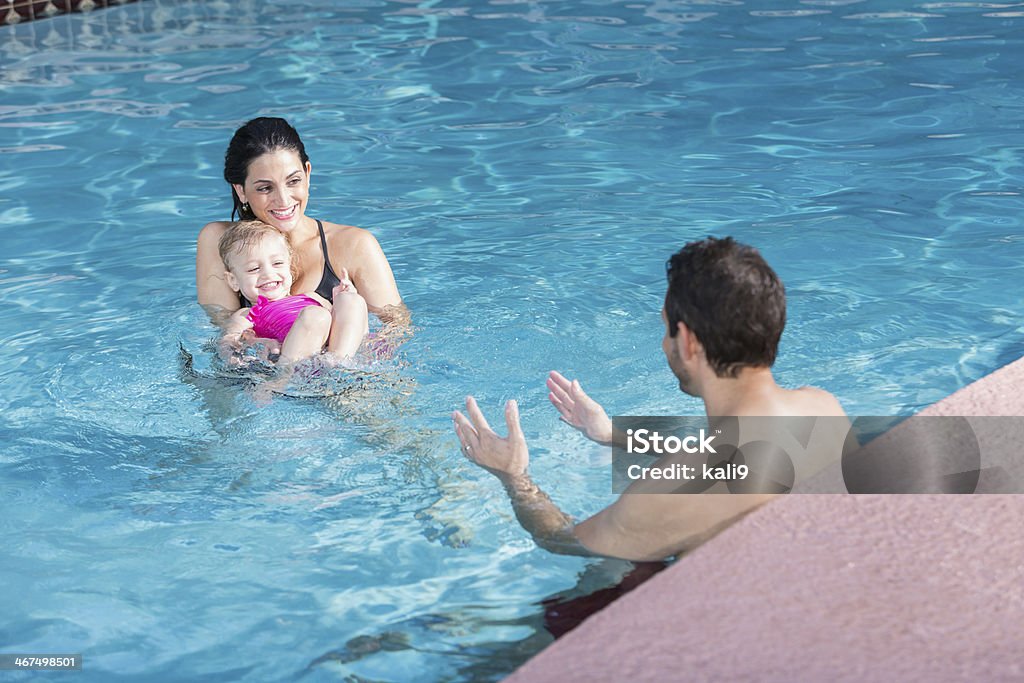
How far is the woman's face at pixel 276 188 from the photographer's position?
4605 mm

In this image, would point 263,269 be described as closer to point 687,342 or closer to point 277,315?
point 277,315

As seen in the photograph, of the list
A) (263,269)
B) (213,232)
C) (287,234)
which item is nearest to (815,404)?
(263,269)

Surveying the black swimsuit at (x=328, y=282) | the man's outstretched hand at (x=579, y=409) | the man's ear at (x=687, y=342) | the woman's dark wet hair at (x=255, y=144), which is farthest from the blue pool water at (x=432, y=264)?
the woman's dark wet hair at (x=255, y=144)

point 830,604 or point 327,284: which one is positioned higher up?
point 327,284

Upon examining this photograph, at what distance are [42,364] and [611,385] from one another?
2.43 metres

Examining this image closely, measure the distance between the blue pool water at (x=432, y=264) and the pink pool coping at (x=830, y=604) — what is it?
45cm

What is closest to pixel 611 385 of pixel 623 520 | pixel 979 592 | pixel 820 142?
pixel 623 520

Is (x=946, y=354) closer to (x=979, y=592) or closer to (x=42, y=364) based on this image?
(x=979, y=592)

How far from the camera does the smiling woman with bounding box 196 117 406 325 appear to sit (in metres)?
4.60

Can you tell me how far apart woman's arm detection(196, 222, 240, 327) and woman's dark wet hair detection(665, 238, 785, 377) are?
8.22 ft

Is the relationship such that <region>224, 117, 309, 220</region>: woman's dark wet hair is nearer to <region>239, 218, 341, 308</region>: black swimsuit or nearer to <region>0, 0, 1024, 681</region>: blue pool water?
<region>239, 218, 341, 308</region>: black swimsuit

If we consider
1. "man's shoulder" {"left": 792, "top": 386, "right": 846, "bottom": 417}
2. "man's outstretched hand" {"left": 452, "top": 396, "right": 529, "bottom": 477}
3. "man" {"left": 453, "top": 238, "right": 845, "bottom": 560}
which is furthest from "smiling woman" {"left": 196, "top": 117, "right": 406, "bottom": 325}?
"man's shoulder" {"left": 792, "top": 386, "right": 846, "bottom": 417}

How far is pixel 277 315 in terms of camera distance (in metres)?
4.49

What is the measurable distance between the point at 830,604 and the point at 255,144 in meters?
2.91
